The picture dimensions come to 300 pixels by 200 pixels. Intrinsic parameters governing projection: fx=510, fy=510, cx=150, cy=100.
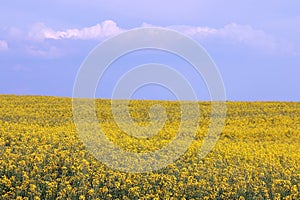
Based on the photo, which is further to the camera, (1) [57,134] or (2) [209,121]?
(2) [209,121]

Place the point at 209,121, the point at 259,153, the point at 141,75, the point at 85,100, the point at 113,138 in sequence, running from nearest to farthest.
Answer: the point at 141,75, the point at 259,153, the point at 113,138, the point at 209,121, the point at 85,100

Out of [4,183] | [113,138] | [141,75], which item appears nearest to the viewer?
[4,183]

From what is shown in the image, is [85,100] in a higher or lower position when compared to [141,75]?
higher

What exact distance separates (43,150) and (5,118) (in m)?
13.3

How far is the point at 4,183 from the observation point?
1253 centimetres

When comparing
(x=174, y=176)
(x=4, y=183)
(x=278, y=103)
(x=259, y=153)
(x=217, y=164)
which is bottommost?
(x=4, y=183)

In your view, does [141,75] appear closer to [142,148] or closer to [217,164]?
[142,148]

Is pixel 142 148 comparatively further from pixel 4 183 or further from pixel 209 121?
pixel 209 121

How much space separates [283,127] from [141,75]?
14.7 metres

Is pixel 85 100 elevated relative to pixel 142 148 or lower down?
elevated

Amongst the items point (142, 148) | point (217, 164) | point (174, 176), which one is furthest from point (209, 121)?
point (174, 176)

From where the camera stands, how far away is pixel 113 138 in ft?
64.3

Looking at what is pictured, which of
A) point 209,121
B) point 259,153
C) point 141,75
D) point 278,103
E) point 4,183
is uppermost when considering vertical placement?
point 278,103

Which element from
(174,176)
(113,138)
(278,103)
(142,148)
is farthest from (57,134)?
(278,103)
